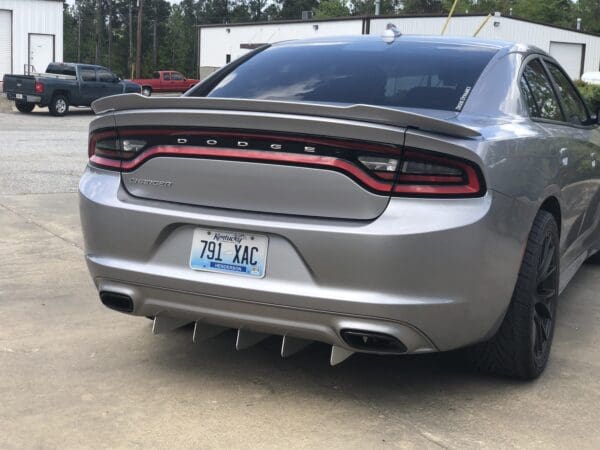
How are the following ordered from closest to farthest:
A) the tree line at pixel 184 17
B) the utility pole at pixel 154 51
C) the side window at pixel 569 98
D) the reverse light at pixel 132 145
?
the reverse light at pixel 132 145 < the side window at pixel 569 98 < the tree line at pixel 184 17 < the utility pole at pixel 154 51

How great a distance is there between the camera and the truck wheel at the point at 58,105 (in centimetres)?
2469

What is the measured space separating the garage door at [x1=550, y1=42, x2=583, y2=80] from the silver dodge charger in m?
41.6

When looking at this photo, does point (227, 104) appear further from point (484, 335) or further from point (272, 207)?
point (484, 335)

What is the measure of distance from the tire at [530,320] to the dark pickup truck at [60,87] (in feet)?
74.5

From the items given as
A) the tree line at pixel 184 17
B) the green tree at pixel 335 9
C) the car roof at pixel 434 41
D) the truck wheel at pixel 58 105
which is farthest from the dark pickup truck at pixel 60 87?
the green tree at pixel 335 9

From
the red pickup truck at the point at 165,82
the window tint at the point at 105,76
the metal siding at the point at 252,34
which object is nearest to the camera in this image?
the window tint at the point at 105,76

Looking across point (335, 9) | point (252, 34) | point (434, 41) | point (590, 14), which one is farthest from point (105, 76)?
point (590, 14)

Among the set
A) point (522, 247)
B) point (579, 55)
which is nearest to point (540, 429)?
point (522, 247)

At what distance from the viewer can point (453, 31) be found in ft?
128

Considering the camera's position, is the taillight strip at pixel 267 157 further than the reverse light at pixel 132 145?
No

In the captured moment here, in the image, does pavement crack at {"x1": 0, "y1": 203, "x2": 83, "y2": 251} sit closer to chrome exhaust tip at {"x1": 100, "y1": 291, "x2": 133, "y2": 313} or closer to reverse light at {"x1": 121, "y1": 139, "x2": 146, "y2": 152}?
chrome exhaust tip at {"x1": 100, "y1": 291, "x2": 133, "y2": 313}

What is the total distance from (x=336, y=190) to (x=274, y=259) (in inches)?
14.6

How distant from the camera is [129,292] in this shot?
341cm

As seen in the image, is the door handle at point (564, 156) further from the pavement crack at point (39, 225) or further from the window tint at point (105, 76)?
the window tint at point (105, 76)
